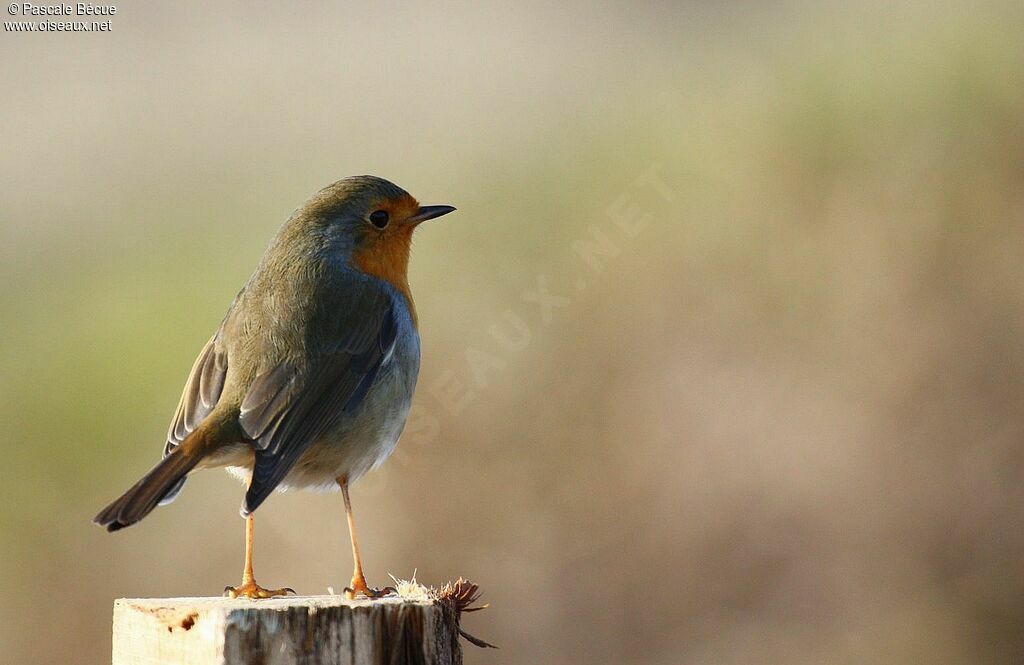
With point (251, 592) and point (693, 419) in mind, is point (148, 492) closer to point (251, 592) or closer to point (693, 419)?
point (251, 592)

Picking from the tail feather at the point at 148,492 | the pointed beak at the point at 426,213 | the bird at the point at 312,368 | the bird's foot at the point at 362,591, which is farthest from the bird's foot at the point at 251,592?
the pointed beak at the point at 426,213

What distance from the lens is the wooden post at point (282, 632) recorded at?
2.77 m

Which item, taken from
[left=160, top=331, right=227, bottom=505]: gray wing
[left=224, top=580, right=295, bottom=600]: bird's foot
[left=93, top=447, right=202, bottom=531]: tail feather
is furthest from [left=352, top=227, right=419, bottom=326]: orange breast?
[left=224, top=580, right=295, bottom=600]: bird's foot

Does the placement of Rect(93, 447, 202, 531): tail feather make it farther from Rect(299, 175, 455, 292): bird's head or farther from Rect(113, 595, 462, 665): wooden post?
A: Rect(299, 175, 455, 292): bird's head

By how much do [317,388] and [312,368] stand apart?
7 cm

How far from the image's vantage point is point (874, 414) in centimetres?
762

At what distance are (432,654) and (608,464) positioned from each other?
15.2 ft

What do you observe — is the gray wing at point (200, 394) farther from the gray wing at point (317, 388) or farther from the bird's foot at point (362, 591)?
the bird's foot at point (362, 591)

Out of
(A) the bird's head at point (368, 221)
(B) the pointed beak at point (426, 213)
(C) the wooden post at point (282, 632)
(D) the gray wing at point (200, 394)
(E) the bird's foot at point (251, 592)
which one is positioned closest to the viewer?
(C) the wooden post at point (282, 632)

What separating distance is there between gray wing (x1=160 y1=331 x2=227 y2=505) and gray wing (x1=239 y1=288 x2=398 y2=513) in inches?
7.3

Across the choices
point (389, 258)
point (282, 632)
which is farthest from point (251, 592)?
point (389, 258)

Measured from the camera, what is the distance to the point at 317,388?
3.94m

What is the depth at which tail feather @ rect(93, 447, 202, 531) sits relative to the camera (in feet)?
10.6

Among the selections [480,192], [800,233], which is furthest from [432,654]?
[480,192]
